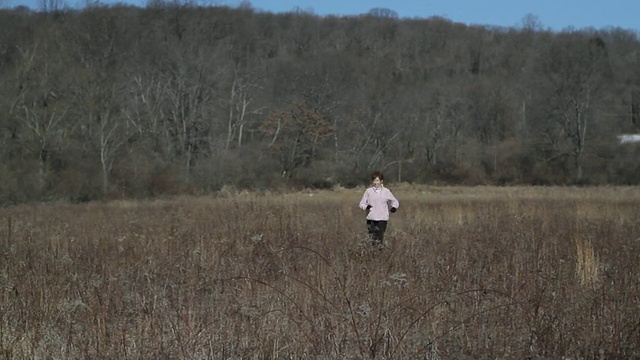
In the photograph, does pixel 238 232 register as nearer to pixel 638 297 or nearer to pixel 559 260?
pixel 559 260

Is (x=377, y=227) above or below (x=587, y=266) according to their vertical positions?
below

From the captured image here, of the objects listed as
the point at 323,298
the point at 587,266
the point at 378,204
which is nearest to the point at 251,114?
the point at 378,204

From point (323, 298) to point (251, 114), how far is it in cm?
4195

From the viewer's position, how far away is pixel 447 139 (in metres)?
50.2

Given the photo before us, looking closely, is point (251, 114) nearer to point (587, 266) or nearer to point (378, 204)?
point (378, 204)

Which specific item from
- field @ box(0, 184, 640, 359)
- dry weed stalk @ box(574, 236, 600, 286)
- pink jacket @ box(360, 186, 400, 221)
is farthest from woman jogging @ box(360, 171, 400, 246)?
dry weed stalk @ box(574, 236, 600, 286)

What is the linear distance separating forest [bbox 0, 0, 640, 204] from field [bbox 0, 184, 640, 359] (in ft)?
66.3

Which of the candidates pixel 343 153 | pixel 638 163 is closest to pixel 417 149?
pixel 343 153

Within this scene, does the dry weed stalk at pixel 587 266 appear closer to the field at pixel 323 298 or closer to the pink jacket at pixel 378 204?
the field at pixel 323 298

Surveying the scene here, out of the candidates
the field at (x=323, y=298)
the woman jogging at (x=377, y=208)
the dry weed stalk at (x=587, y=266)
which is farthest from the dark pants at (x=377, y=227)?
the dry weed stalk at (x=587, y=266)

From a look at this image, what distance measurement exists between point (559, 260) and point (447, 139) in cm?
4315

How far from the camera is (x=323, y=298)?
5344 millimetres

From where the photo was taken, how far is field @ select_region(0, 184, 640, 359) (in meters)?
4.58

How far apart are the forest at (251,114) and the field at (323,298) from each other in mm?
20203
